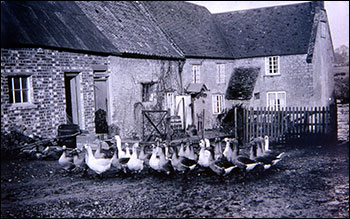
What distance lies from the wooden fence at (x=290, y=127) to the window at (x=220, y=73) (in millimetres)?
11303

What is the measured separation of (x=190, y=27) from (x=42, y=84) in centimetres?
1600

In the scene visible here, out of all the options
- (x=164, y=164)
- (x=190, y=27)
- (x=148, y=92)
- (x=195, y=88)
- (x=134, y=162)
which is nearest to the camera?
(x=164, y=164)

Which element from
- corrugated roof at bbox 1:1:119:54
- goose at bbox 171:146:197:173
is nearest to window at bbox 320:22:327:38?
corrugated roof at bbox 1:1:119:54

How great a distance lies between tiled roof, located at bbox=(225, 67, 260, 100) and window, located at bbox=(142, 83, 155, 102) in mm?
8068

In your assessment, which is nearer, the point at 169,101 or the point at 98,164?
the point at 98,164

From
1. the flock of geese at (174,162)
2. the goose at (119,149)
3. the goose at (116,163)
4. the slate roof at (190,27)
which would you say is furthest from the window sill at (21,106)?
the slate roof at (190,27)

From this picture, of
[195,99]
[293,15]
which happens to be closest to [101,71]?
[195,99]

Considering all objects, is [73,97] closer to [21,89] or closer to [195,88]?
[21,89]

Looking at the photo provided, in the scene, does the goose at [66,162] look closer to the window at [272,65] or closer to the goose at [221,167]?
the goose at [221,167]

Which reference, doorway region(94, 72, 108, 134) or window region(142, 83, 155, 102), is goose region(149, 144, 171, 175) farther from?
window region(142, 83, 155, 102)

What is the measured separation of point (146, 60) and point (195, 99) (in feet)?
17.8

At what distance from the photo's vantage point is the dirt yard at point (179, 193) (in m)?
7.76

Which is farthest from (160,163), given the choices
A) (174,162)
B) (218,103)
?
(218,103)

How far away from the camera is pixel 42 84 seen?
15.1m
